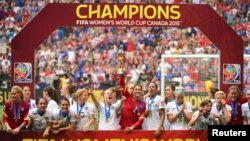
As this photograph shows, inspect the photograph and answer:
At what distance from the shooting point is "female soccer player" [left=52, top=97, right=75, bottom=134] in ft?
61.3

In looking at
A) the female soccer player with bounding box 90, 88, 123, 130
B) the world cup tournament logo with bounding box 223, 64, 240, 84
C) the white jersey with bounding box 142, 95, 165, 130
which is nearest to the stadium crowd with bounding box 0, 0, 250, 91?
the world cup tournament logo with bounding box 223, 64, 240, 84

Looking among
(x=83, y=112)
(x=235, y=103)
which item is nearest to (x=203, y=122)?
(x=235, y=103)

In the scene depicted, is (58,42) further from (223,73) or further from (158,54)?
(223,73)

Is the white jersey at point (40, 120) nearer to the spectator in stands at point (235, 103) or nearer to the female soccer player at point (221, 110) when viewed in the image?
the female soccer player at point (221, 110)

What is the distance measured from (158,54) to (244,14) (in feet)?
16.0

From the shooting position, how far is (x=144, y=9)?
75.1ft

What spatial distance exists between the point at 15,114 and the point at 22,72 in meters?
4.11

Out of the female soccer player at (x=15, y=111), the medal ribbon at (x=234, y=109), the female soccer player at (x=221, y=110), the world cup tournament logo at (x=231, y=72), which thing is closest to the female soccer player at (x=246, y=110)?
the medal ribbon at (x=234, y=109)

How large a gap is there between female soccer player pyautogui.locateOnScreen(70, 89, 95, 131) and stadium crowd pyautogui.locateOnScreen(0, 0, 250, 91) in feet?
51.3

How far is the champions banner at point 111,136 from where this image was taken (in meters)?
18.7

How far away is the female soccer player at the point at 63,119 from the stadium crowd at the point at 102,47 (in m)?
16.1

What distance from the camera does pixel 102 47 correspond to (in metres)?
39.0

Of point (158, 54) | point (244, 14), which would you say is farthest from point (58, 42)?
point (244, 14)

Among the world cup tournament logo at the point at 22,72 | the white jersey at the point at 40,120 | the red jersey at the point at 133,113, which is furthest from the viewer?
the world cup tournament logo at the point at 22,72
